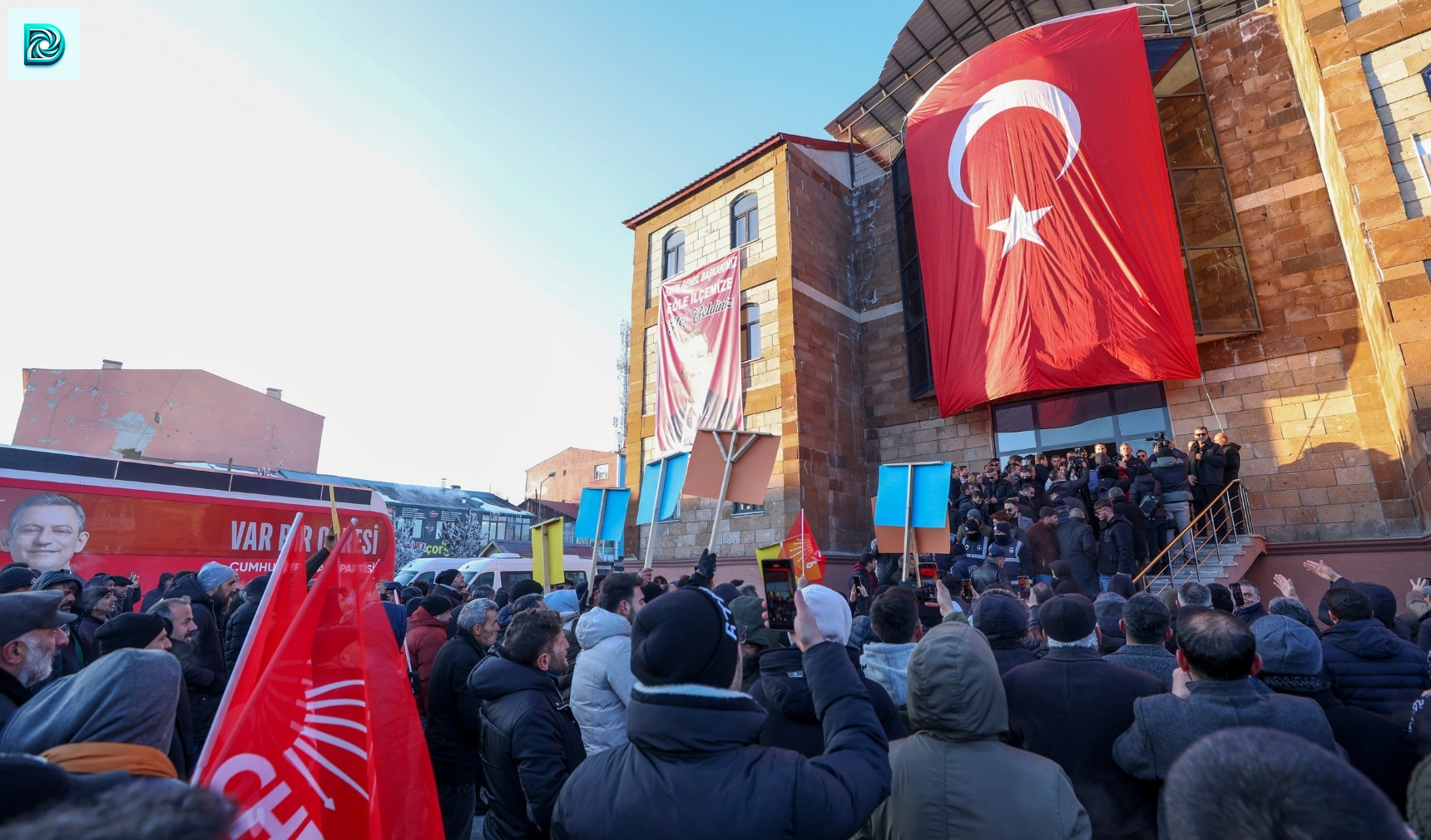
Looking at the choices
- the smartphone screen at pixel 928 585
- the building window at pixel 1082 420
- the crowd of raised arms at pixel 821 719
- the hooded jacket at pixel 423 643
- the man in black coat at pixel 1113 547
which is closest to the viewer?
the crowd of raised arms at pixel 821 719

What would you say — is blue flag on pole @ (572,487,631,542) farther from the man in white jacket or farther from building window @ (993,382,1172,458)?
building window @ (993,382,1172,458)

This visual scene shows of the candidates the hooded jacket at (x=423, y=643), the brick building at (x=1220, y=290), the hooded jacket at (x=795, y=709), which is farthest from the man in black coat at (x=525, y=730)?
the brick building at (x=1220, y=290)

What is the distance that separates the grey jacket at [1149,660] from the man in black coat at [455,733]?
128 inches

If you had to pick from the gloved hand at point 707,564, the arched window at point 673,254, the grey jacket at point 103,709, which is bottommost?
the grey jacket at point 103,709

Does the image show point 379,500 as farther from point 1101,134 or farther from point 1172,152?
point 1172,152

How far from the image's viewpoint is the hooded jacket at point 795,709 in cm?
253

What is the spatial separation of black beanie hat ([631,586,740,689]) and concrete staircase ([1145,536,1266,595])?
1019 centimetres

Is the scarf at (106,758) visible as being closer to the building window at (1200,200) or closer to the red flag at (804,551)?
the red flag at (804,551)

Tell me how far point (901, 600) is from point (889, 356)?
49.5ft

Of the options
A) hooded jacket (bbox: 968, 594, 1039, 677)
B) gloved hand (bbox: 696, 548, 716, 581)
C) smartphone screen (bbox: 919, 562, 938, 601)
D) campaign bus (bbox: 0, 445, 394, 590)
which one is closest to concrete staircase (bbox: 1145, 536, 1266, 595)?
smartphone screen (bbox: 919, 562, 938, 601)

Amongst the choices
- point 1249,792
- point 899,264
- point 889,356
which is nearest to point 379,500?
point 889,356

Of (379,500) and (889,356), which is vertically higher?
(889,356)

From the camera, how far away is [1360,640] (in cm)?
352

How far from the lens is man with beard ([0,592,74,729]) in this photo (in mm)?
2502
